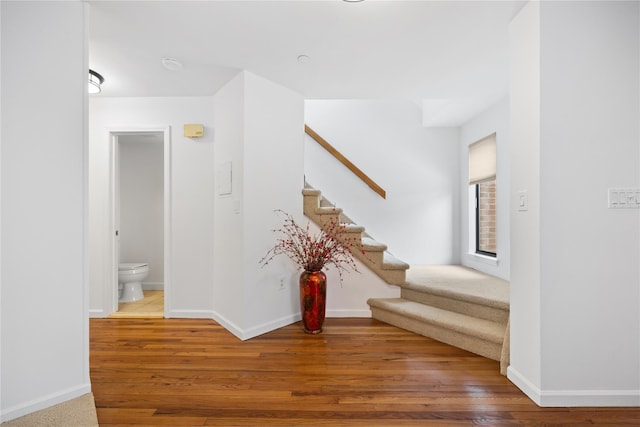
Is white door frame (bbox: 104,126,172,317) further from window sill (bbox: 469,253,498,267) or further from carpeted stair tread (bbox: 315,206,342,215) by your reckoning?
window sill (bbox: 469,253,498,267)

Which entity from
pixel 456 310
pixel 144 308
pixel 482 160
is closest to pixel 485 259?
pixel 482 160

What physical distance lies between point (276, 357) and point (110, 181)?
2493mm

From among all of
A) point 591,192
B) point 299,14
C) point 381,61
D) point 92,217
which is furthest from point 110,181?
point 591,192

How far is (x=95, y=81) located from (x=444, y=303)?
3.66 metres

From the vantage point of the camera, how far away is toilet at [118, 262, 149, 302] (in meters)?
4.04

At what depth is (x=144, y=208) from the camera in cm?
489

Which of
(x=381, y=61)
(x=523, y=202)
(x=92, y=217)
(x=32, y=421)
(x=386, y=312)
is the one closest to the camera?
(x=32, y=421)

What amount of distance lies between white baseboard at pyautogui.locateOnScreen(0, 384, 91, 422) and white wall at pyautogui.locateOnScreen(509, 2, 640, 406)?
2.56 m

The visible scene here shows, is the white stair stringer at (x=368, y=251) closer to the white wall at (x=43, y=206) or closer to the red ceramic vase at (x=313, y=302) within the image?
the red ceramic vase at (x=313, y=302)

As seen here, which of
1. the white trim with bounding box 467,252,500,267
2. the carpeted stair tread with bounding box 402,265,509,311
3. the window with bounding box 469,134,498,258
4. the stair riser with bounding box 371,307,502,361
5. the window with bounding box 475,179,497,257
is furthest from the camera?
the window with bounding box 475,179,497,257

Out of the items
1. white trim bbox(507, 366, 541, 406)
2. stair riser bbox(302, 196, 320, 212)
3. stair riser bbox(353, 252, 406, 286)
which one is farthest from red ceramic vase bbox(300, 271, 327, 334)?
white trim bbox(507, 366, 541, 406)

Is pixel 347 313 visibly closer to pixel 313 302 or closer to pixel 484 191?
pixel 313 302

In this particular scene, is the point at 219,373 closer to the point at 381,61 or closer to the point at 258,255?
the point at 258,255

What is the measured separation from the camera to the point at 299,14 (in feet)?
6.93
